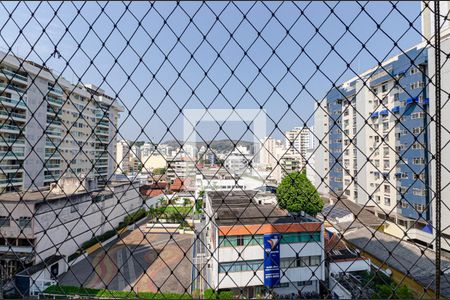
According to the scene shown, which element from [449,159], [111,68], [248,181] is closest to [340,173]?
[248,181]

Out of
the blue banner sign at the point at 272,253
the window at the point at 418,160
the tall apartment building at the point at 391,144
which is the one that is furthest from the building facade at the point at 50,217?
the window at the point at 418,160

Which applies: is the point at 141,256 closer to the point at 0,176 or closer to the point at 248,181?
the point at 0,176

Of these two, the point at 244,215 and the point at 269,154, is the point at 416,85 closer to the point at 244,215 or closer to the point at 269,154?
the point at 244,215

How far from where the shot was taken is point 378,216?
27.0ft

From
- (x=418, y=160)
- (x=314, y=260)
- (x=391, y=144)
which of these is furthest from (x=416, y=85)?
(x=314, y=260)

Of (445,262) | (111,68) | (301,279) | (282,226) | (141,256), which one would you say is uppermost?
(111,68)

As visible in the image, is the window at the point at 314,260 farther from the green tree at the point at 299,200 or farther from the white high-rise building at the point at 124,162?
the white high-rise building at the point at 124,162

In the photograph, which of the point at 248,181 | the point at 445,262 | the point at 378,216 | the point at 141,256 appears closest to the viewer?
the point at 445,262

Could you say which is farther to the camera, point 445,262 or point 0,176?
point 0,176

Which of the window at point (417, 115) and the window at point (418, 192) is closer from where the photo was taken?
the window at point (417, 115)

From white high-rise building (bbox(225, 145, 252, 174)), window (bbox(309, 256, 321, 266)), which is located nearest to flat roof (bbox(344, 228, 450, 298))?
window (bbox(309, 256, 321, 266))

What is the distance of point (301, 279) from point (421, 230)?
4828mm

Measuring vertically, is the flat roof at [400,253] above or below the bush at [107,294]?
below

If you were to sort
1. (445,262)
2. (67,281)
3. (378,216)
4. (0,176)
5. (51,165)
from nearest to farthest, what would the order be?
(445,262), (67,281), (0,176), (378,216), (51,165)
